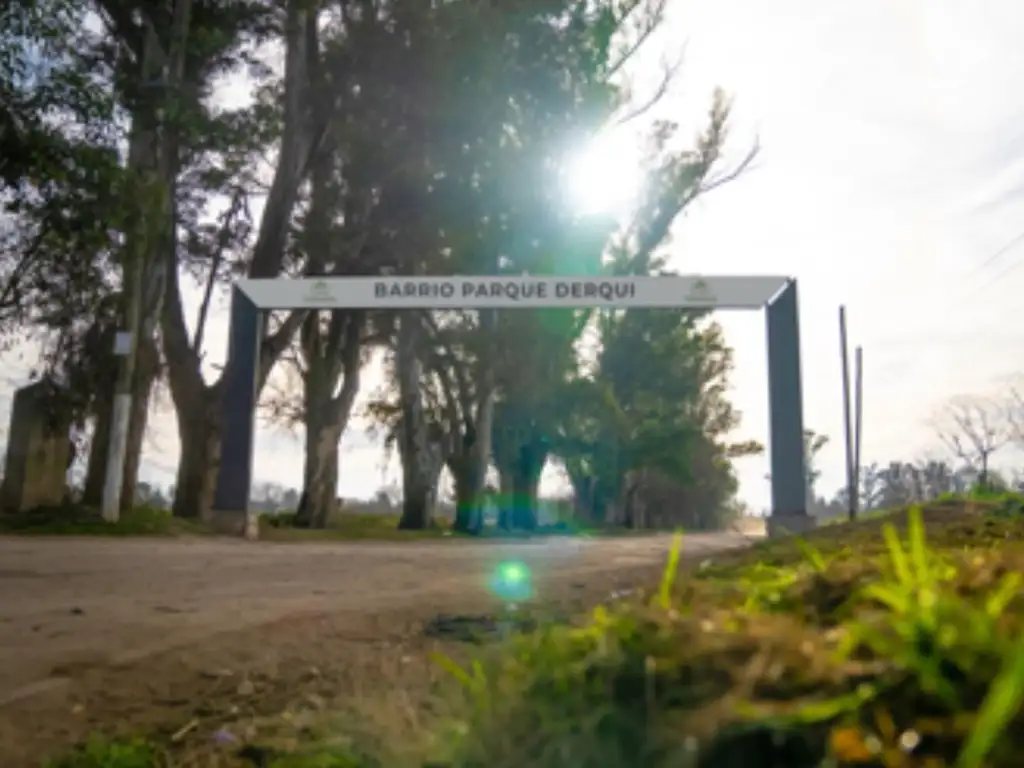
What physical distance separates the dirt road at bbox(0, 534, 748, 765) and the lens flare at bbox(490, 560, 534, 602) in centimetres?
15

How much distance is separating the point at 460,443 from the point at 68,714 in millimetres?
32698

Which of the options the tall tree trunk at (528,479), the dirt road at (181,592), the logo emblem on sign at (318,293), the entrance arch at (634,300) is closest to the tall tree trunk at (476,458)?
the tall tree trunk at (528,479)

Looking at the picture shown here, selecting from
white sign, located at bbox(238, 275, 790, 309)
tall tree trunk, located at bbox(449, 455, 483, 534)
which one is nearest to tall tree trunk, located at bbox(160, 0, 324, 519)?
white sign, located at bbox(238, 275, 790, 309)

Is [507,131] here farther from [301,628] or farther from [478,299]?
[301,628]

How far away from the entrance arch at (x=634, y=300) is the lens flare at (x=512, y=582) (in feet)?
19.5

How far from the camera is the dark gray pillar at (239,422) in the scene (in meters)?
17.5

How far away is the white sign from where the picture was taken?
53.6ft

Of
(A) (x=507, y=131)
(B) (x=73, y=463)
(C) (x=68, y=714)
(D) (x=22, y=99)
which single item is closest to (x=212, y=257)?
(B) (x=73, y=463)

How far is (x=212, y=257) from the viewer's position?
28.1 metres

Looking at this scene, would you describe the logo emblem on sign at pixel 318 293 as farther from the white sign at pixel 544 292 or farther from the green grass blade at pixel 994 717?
the green grass blade at pixel 994 717

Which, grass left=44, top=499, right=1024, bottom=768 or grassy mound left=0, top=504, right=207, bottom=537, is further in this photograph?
grassy mound left=0, top=504, right=207, bottom=537

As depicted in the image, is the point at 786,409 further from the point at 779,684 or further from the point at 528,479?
the point at 528,479

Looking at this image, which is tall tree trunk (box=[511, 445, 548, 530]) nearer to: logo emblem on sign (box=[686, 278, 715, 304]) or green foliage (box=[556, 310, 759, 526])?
green foliage (box=[556, 310, 759, 526])

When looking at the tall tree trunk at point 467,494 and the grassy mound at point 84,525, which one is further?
the tall tree trunk at point 467,494
